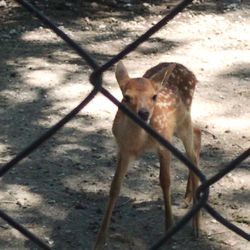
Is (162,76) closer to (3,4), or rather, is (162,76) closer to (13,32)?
(13,32)

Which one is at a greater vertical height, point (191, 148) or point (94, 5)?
point (191, 148)

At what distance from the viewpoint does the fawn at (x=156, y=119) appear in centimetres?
314

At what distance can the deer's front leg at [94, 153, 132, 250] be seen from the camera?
337 cm

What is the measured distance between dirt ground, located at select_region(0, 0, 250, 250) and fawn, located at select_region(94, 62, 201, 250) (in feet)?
0.73

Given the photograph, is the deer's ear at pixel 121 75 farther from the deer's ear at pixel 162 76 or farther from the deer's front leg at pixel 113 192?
the deer's front leg at pixel 113 192

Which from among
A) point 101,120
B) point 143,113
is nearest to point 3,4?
point 101,120

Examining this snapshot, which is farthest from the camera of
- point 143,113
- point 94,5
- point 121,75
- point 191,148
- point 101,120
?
point 94,5

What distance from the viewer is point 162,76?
337cm

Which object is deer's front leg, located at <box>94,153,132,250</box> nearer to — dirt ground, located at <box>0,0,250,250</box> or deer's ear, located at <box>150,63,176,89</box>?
dirt ground, located at <box>0,0,250,250</box>

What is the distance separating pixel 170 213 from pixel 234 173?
73 centimetres

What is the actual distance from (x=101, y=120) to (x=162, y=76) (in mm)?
1482

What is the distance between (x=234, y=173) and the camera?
13.6 ft

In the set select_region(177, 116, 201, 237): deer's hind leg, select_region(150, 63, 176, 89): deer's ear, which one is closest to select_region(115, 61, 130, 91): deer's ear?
select_region(150, 63, 176, 89): deer's ear

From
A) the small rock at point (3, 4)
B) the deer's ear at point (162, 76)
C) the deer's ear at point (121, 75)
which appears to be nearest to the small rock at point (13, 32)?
the small rock at point (3, 4)
